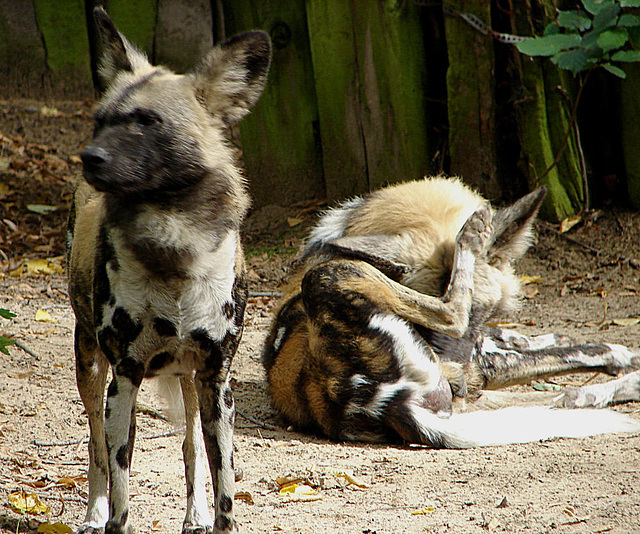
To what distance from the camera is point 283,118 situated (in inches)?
261

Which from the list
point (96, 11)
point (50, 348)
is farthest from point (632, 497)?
point (50, 348)

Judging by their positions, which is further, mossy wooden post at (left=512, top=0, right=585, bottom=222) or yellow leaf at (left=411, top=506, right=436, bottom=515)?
mossy wooden post at (left=512, top=0, right=585, bottom=222)

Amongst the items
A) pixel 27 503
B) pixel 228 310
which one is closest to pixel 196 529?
pixel 27 503

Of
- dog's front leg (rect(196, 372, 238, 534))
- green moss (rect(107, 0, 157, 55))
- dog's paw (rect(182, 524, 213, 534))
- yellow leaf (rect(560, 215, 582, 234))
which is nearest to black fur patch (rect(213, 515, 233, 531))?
dog's front leg (rect(196, 372, 238, 534))

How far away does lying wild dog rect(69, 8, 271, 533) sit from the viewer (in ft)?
7.43

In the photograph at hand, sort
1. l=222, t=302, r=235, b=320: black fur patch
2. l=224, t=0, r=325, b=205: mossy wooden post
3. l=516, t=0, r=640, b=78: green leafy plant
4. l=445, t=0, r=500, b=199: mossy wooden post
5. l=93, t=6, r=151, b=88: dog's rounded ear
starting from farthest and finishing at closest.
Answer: l=224, t=0, r=325, b=205: mossy wooden post
l=445, t=0, r=500, b=199: mossy wooden post
l=516, t=0, r=640, b=78: green leafy plant
l=93, t=6, r=151, b=88: dog's rounded ear
l=222, t=302, r=235, b=320: black fur patch

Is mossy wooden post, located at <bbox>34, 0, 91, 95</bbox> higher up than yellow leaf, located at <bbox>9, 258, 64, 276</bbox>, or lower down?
higher up

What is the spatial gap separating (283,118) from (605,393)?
3.56 m

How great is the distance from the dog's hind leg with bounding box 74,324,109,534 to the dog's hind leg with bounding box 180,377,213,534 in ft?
0.91

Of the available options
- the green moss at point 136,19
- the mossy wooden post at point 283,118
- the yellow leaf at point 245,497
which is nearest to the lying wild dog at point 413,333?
the yellow leaf at point 245,497

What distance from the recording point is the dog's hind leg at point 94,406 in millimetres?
2707

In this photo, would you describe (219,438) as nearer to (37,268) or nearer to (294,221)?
(37,268)

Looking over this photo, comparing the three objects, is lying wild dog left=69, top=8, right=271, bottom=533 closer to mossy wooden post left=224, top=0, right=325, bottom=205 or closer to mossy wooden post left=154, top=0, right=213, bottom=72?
mossy wooden post left=224, top=0, right=325, bottom=205

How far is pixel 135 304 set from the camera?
2295 mm
